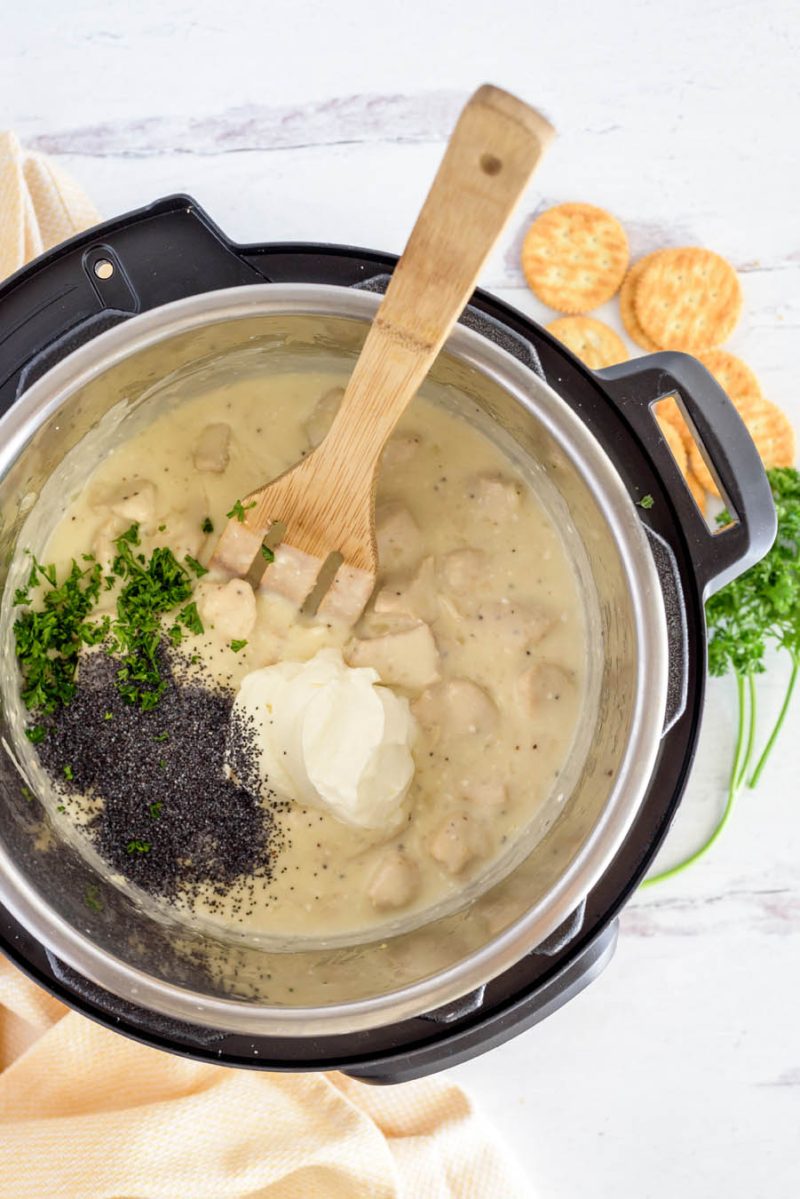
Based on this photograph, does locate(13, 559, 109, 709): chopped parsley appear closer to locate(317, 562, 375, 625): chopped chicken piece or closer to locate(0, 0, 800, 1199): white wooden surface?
locate(317, 562, 375, 625): chopped chicken piece

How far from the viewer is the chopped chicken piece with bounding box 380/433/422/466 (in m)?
1.84

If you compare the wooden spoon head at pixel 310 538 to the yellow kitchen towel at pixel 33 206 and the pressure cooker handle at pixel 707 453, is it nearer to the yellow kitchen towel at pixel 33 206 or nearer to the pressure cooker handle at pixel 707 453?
the pressure cooker handle at pixel 707 453

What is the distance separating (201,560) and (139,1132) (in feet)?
3.22

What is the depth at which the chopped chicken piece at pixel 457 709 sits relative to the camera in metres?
1.79

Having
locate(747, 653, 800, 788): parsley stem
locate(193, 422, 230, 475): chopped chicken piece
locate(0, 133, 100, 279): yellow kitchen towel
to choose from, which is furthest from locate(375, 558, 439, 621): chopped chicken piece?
locate(0, 133, 100, 279): yellow kitchen towel

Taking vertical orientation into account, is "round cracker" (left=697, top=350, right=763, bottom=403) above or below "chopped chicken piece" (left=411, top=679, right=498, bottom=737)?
above

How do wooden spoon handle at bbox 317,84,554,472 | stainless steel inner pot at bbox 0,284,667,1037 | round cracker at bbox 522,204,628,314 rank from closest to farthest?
1. wooden spoon handle at bbox 317,84,554,472
2. stainless steel inner pot at bbox 0,284,667,1037
3. round cracker at bbox 522,204,628,314

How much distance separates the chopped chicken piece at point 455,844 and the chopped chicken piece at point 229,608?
458 mm

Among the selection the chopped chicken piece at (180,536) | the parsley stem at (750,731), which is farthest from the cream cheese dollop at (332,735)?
the parsley stem at (750,731)

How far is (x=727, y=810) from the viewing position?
2.07 m

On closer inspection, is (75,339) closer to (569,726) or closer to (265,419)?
(265,419)

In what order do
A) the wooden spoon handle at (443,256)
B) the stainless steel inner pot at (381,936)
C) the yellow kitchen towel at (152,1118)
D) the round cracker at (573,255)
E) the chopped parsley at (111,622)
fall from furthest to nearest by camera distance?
1. the round cracker at (573,255)
2. the yellow kitchen towel at (152,1118)
3. the chopped parsley at (111,622)
4. the stainless steel inner pot at (381,936)
5. the wooden spoon handle at (443,256)

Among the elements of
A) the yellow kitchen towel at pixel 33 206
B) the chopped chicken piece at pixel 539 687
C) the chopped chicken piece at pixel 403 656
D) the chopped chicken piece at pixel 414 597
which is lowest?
the chopped chicken piece at pixel 539 687

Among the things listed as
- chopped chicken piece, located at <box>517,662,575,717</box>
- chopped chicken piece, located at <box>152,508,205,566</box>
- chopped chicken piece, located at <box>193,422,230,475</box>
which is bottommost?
chopped chicken piece, located at <box>517,662,575,717</box>
